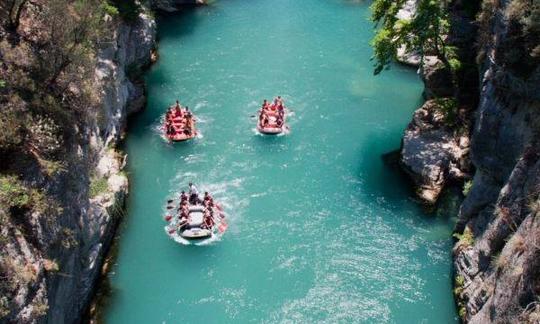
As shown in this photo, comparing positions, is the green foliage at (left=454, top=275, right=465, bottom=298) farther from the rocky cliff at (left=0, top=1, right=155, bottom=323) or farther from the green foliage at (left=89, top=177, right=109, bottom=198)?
the green foliage at (left=89, top=177, right=109, bottom=198)

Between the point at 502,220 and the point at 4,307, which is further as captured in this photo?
the point at 502,220

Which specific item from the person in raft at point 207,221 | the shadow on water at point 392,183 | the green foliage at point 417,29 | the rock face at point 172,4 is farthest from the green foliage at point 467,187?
the rock face at point 172,4

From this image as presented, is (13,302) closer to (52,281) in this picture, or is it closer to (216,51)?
(52,281)

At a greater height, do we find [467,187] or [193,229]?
[467,187]

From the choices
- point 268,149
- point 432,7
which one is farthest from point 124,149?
point 432,7

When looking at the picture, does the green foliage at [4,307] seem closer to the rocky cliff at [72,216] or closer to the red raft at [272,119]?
the rocky cliff at [72,216]

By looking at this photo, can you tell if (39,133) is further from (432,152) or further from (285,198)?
(432,152)

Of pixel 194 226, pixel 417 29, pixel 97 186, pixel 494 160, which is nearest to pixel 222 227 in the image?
pixel 194 226
